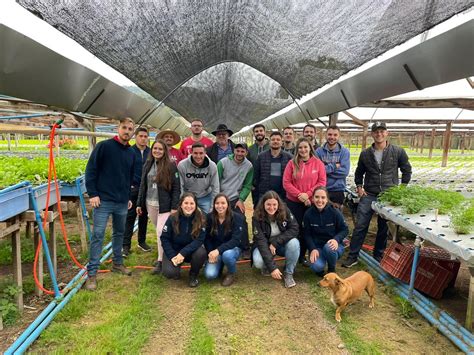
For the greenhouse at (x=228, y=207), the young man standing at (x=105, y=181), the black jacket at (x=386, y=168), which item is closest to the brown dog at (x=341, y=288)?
the greenhouse at (x=228, y=207)

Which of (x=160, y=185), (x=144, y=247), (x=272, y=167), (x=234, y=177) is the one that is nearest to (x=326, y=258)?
(x=272, y=167)

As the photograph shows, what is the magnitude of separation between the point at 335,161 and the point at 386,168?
683 millimetres

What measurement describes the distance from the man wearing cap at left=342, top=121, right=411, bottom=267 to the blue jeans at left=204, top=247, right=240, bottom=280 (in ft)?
4.81

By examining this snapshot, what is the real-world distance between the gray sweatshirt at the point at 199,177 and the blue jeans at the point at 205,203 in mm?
58

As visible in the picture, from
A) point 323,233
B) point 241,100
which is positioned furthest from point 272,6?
point 241,100

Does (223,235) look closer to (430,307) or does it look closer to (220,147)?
(220,147)

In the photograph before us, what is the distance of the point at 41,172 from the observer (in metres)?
3.63

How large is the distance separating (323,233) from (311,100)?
3.37 meters

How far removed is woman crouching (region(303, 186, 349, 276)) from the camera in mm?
3709

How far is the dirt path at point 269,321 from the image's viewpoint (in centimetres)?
260

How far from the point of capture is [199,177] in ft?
13.3

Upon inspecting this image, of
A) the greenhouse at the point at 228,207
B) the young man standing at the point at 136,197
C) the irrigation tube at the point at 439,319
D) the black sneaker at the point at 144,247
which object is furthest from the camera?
the black sneaker at the point at 144,247

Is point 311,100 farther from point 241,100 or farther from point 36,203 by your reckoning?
point 241,100

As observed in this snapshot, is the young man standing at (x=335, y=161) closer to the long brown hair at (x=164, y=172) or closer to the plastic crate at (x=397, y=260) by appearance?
the plastic crate at (x=397, y=260)
